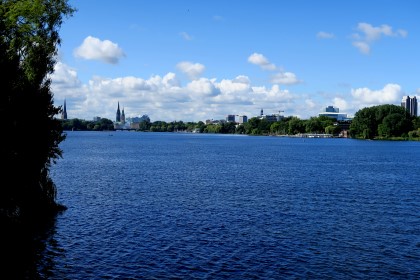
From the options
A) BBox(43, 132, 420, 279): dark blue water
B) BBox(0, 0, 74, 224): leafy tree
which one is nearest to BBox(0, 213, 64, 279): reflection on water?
BBox(43, 132, 420, 279): dark blue water

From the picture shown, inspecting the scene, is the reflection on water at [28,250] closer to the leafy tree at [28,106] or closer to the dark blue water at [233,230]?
the dark blue water at [233,230]

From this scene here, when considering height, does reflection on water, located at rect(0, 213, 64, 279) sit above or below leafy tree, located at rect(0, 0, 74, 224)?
below

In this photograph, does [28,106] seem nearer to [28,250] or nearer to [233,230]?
[28,250]

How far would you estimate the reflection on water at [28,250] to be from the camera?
2984cm

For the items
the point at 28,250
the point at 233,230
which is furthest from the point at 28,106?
the point at 233,230

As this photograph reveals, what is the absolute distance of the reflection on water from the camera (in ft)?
97.9

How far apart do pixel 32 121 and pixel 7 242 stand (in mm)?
9817

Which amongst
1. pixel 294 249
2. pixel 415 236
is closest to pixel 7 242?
pixel 294 249

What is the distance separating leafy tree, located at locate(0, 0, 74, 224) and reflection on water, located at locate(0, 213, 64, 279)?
6.16 ft

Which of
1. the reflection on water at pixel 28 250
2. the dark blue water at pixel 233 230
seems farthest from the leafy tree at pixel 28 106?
the dark blue water at pixel 233 230

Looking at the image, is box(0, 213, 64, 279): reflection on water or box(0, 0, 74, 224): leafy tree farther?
box(0, 0, 74, 224): leafy tree

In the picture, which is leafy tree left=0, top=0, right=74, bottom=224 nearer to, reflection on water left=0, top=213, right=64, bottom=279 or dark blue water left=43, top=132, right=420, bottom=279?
reflection on water left=0, top=213, right=64, bottom=279

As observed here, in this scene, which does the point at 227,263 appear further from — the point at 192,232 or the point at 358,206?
the point at 358,206

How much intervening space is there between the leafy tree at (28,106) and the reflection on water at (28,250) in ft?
6.16
